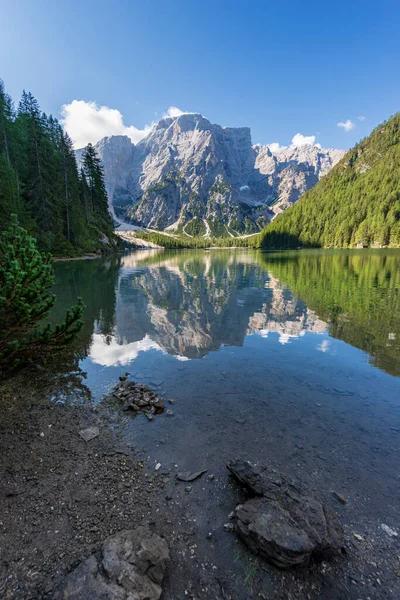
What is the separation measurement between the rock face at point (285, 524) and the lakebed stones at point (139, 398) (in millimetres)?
4369

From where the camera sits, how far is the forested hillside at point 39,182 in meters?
49.5

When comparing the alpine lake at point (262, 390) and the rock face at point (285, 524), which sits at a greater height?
the rock face at point (285, 524)

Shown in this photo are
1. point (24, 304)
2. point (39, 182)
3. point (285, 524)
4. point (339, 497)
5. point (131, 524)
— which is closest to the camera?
point (285, 524)

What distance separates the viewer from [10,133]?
53844 mm

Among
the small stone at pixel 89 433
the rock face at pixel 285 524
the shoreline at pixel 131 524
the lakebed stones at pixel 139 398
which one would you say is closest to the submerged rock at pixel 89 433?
the small stone at pixel 89 433

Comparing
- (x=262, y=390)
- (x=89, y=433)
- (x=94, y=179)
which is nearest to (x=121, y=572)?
(x=89, y=433)

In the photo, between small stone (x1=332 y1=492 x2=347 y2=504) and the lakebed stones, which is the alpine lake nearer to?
small stone (x1=332 y1=492 x2=347 y2=504)

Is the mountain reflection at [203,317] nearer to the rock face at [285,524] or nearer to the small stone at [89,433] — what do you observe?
the small stone at [89,433]

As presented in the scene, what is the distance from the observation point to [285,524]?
15.8 ft

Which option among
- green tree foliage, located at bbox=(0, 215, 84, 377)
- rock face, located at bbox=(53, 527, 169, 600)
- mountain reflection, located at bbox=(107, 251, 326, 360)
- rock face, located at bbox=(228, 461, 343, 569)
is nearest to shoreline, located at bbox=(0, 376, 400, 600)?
rock face, located at bbox=(228, 461, 343, 569)

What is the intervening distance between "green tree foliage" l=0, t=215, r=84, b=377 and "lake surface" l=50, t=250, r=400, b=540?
6.78 feet

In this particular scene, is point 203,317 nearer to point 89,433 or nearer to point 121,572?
point 89,433

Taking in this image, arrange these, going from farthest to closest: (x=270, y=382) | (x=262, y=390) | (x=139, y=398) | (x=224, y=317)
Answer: (x=224, y=317) → (x=270, y=382) → (x=262, y=390) → (x=139, y=398)

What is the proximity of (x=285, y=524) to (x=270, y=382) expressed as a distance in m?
6.99
